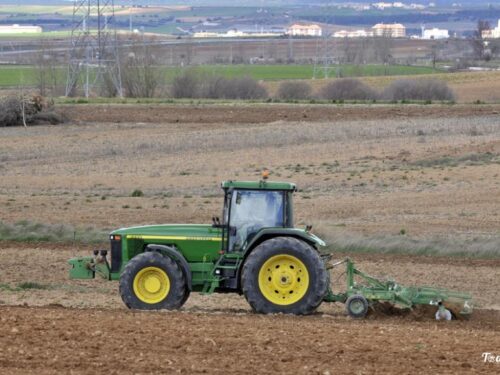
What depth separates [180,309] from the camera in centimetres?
1595

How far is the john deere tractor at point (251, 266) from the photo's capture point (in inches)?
595

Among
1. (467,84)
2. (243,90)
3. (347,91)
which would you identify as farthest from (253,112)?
(467,84)

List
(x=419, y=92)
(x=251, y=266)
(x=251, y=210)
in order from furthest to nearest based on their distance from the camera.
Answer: (x=419, y=92)
(x=251, y=210)
(x=251, y=266)

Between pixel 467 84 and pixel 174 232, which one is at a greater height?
pixel 174 232

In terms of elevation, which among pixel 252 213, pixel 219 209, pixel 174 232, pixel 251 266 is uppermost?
pixel 252 213

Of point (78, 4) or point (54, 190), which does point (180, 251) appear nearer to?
point (54, 190)

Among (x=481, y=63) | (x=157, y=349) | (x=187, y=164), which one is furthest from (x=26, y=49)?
(x=157, y=349)

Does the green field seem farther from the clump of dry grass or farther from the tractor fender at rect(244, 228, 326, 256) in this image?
the tractor fender at rect(244, 228, 326, 256)

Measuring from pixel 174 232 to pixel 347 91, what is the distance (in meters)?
58.8

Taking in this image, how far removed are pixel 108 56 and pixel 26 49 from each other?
8135cm

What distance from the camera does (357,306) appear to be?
15.3 m

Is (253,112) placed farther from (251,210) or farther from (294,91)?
(251,210)

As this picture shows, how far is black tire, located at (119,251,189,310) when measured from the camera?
15.4 m

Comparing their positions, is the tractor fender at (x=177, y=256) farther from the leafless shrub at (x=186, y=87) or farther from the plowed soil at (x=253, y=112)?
the leafless shrub at (x=186, y=87)
